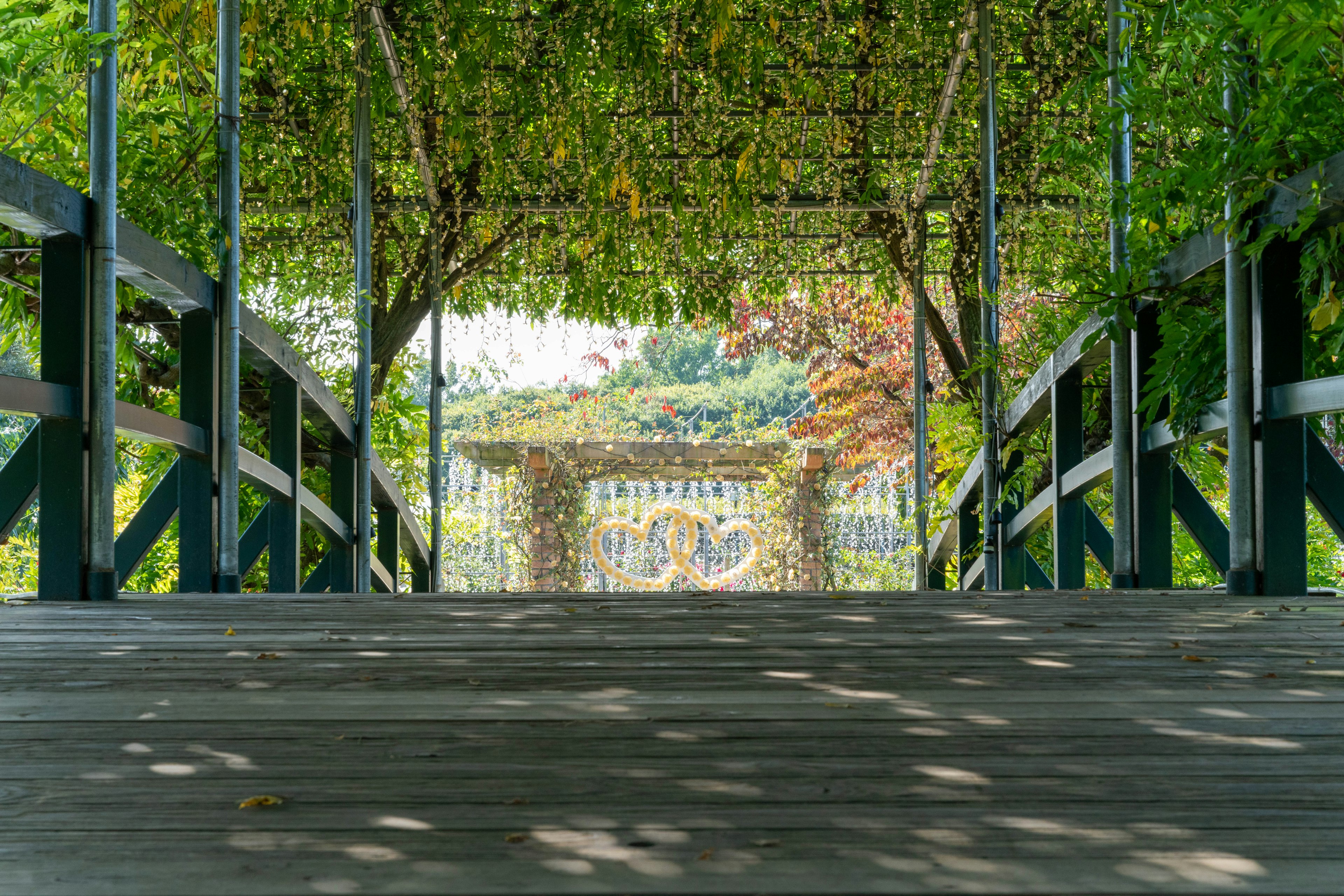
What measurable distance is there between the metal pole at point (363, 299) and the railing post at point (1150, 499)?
117 inches

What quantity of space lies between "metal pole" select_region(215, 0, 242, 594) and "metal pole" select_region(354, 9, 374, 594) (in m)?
1.30

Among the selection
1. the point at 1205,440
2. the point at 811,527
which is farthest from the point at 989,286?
the point at 811,527

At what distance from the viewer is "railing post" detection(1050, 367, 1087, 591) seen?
3.60m

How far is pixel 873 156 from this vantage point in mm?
6516

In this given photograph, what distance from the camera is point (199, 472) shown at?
3.07 metres

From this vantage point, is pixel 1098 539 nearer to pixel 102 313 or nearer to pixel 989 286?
pixel 989 286

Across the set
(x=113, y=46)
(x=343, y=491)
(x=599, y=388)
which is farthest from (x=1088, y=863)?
(x=599, y=388)

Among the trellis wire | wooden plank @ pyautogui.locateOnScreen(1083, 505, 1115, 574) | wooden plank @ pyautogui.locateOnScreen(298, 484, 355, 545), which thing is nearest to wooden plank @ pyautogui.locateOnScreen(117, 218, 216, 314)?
wooden plank @ pyautogui.locateOnScreen(298, 484, 355, 545)

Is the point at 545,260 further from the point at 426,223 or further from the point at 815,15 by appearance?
the point at 815,15

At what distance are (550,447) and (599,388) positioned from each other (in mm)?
7624

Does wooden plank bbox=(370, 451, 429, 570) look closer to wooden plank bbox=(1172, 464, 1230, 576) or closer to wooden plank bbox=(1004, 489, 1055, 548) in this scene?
wooden plank bbox=(1004, 489, 1055, 548)

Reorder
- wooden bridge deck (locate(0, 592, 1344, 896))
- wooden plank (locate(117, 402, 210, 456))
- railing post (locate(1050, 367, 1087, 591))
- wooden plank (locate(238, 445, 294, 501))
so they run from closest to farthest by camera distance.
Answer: wooden bridge deck (locate(0, 592, 1344, 896)) < wooden plank (locate(117, 402, 210, 456)) < wooden plank (locate(238, 445, 294, 501)) < railing post (locate(1050, 367, 1087, 591))

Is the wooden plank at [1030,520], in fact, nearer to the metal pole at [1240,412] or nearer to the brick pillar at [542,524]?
the metal pole at [1240,412]

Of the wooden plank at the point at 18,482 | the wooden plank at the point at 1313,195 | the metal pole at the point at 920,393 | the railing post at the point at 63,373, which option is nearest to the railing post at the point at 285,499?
the wooden plank at the point at 18,482
